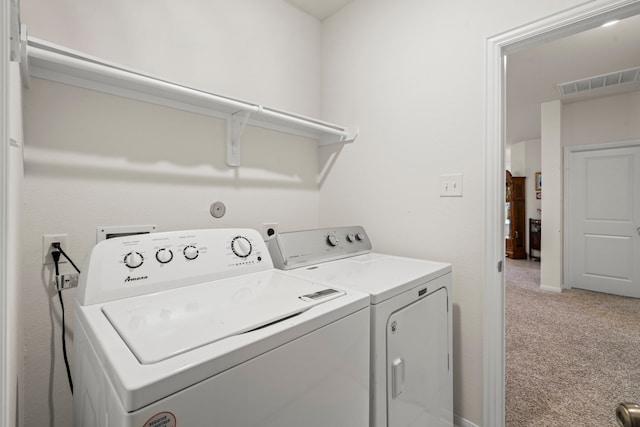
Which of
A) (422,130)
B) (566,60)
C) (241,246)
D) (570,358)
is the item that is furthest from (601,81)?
(241,246)

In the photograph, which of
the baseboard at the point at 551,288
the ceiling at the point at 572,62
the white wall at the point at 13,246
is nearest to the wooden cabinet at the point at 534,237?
the baseboard at the point at 551,288

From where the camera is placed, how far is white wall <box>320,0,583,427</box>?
1490mm

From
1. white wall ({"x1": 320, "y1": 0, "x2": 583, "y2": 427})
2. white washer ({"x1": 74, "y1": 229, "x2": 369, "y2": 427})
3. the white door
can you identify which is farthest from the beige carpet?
white washer ({"x1": 74, "y1": 229, "x2": 369, "y2": 427})

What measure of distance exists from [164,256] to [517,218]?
7057 mm

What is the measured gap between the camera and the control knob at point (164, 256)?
1.05m

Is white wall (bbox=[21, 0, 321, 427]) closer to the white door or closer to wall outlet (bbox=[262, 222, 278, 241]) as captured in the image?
wall outlet (bbox=[262, 222, 278, 241])

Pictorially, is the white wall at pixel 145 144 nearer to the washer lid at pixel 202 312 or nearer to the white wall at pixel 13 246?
the white wall at pixel 13 246

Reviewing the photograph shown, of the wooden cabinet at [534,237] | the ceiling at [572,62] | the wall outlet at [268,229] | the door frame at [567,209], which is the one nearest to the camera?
the wall outlet at [268,229]

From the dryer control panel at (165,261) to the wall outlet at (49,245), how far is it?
358 mm

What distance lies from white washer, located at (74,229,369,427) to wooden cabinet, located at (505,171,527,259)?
6604 millimetres

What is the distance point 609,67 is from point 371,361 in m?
4.00

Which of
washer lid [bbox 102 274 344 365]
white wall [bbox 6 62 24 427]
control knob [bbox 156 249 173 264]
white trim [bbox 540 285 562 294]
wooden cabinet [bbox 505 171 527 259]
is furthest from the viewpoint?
wooden cabinet [bbox 505 171 527 259]

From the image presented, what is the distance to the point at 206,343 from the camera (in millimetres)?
629

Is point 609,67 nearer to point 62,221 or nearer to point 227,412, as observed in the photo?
point 227,412
